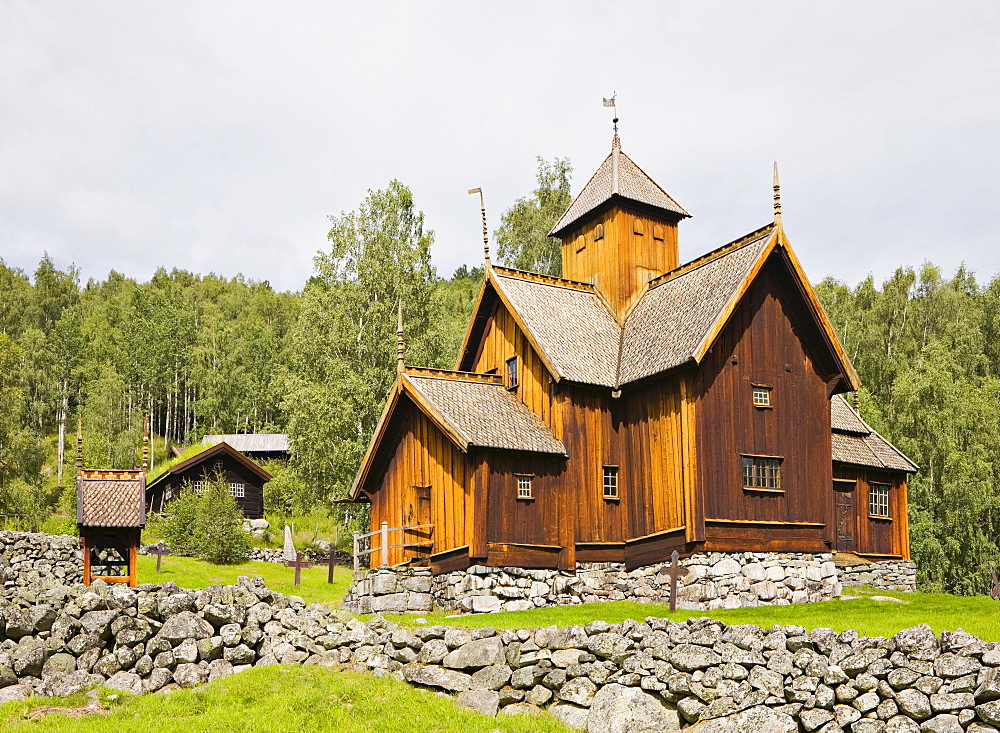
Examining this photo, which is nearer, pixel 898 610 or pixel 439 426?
pixel 898 610

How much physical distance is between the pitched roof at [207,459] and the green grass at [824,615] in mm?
31980

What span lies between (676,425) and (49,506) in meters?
45.9

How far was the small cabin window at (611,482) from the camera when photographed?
26.5 meters

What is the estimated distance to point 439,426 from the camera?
25.0m

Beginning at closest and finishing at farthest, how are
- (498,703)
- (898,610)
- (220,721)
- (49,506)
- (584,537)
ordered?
(220,721) → (498,703) → (898,610) → (584,537) → (49,506)

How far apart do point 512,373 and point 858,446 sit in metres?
11.7

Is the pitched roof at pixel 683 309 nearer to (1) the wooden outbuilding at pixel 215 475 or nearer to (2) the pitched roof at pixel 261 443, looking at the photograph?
(1) the wooden outbuilding at pixel 215 475

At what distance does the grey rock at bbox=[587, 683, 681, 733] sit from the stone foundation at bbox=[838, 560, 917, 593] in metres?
17.0

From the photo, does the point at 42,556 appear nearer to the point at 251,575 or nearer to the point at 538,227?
the point at 251,575

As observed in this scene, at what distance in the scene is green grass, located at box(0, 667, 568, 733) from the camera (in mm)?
13547

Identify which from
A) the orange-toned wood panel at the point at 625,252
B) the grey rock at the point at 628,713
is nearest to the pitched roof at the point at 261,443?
the orange-toned wood panel at the point at 625,252

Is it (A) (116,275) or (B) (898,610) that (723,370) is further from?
(A) (116,275)

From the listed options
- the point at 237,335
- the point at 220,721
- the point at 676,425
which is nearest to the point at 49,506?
the point at 237,335

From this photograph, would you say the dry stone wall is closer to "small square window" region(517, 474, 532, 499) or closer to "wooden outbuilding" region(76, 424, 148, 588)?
"small square window" region(517, 474, 532, 499)
